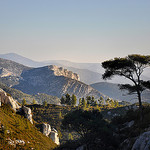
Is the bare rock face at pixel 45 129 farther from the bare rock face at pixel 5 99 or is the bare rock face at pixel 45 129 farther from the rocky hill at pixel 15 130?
the bare rock face at pixel 5 99

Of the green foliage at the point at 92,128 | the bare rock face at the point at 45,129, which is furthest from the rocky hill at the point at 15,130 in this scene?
the green foliage at the point at 92,128

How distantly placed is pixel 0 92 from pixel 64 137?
64.8 m

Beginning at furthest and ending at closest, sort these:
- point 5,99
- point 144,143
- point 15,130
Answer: point 5,99, point 15,130, point 144,143

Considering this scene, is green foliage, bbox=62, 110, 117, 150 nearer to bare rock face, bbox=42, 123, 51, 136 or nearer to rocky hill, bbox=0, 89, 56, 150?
rocky hill, bbox=0, 89, 56, 150

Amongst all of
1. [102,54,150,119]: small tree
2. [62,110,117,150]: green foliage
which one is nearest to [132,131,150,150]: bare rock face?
[62,110,117,150]: green foliage

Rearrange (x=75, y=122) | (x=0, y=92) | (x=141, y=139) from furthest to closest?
(x=0, y=92)
(x=75, y=122)
(x=141, y=139)

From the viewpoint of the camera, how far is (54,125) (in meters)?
118

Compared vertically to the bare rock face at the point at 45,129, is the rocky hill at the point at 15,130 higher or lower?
higher

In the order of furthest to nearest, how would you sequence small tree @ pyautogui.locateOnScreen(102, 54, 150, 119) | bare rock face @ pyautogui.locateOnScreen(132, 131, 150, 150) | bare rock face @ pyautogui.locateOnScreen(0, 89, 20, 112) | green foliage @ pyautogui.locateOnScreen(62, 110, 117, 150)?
bare rock face @ pyautogui.locateOnScreen(0, 89, 20, 112) → small tree @ pyautogui.locateOnScreen(102, 54, 150, 119) → green foliage @ pyautogui.locateOnScreen(62, 110, 117, 150) → bare rock face @ pyautogui.locateOnScreen(132, 131, 150, 150)

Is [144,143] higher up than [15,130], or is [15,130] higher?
[144,143]

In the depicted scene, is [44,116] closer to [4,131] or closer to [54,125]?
[54,125]

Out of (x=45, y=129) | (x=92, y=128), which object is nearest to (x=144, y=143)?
(x=92, y=128)

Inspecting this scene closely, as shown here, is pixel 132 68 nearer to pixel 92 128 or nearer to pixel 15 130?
pixel 92 128

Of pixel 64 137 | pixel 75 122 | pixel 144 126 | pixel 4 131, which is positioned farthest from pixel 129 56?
pixel 64 137
